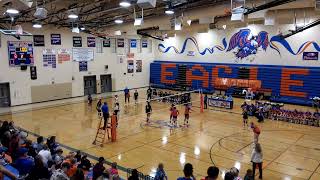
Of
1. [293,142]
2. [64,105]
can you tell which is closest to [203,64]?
[64,105]

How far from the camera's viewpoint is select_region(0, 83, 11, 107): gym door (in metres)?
25.0

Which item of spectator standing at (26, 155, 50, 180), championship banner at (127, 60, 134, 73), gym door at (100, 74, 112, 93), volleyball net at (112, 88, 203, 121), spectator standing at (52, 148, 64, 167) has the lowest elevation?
volleyball net at (112, 88, 203, 121)

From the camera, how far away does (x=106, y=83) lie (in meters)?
33.2

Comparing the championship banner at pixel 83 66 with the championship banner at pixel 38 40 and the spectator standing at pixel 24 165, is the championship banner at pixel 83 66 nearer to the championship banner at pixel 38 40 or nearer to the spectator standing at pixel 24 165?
the championship banner at pixel 38 40

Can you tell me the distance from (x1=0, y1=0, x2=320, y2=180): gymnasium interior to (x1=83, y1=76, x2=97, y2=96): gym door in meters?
0.16

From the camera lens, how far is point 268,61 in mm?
28656

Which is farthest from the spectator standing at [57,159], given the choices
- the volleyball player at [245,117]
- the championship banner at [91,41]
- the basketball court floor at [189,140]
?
the championship banner at [91,41]

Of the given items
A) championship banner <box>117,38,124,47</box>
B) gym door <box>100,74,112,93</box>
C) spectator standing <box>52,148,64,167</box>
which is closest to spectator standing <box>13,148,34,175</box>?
spectator standing <box>52,148,64,167</box>

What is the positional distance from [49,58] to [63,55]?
148cm

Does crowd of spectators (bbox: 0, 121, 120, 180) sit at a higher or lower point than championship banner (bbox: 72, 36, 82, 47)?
lower

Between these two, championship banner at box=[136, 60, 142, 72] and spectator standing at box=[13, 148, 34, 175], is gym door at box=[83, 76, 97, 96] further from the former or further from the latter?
spectator standing at box=[13, 148, 34, 175]

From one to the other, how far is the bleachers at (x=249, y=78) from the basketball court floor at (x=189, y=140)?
23.5ft

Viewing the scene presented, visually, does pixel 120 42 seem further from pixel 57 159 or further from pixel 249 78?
pixel 57 159

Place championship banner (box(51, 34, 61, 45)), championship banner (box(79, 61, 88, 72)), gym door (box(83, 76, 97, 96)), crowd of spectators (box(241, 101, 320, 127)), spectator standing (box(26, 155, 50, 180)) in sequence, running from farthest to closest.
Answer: gym door (box(83, 76, 97, 96)), championship banner (box(79, 61, 88, 72)), championship banner (box(51, 34, 61, 45)), crowd of spectators (box(241, 101, 320, 127)), spectator standing (box(26, 155, 50, 180))
